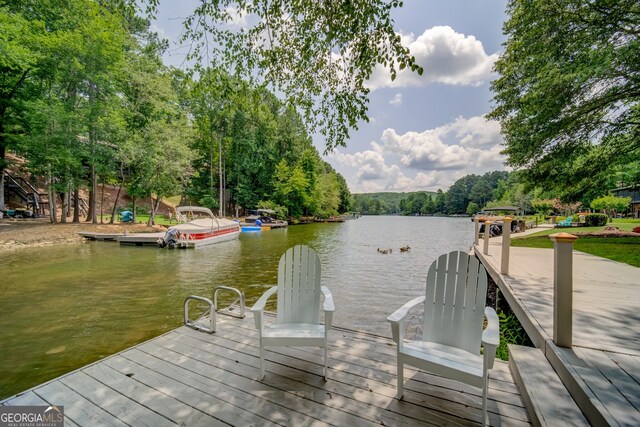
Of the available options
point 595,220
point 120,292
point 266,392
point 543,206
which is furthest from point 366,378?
point 543,206

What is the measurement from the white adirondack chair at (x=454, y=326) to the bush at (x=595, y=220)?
21225 millimetres

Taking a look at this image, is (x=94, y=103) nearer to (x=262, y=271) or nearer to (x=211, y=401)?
(x=262, y=271)

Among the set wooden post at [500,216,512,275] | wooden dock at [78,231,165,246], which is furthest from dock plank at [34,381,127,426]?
wooden dock at [78,231,165,246]

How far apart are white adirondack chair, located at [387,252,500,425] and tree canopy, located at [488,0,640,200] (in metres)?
7.04

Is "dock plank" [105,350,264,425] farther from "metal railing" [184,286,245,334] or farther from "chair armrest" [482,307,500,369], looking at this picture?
"chair armrest" [482,307,500,369]

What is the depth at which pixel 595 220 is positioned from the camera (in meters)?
17.0

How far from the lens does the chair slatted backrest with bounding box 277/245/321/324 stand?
2.69m

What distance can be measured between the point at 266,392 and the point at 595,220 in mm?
22855

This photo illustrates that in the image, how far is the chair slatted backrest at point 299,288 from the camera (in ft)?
8.82

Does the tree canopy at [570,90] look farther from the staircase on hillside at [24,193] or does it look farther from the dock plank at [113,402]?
the staircase on hillside at [24,193]

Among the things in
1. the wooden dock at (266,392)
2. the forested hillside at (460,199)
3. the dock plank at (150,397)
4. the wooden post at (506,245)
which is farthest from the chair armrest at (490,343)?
the forested hillside at (460,199)

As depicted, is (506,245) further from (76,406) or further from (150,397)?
(76,406)

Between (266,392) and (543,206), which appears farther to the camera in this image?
(543,206)

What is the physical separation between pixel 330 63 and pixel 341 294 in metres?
5.13
